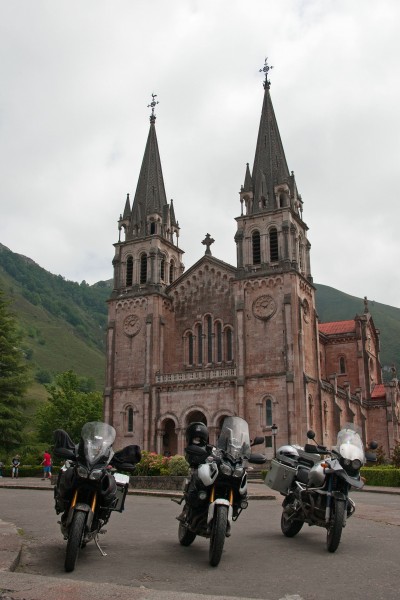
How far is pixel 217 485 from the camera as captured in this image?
8.95 metres

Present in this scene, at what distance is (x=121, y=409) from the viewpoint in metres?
49.4

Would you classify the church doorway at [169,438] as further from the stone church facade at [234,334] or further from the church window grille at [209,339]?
the church window grille at [209,339]

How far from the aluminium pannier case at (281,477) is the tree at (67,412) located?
5434cm

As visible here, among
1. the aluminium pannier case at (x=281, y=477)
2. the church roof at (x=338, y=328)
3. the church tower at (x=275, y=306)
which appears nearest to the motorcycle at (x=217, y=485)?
the aluminium pannier case at (x=281, y=477)

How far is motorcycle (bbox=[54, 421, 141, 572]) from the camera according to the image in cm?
825

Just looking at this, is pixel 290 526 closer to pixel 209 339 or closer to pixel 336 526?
pixel 336 526

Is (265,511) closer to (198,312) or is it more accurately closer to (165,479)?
(165,479)

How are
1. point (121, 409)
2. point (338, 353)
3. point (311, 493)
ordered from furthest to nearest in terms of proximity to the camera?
point (338, 353) → point (121, 409) → point (311, 493)

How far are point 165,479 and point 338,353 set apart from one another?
37.2 m

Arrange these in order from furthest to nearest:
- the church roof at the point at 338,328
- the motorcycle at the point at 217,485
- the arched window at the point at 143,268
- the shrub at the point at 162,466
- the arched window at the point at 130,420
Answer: the church roof at the point at 338,328 → the arched window at the point at 143,268 → the arched window at the point at 130,420 → the shrub at the point at 162,466 → the motorcycle at the point at 217,485

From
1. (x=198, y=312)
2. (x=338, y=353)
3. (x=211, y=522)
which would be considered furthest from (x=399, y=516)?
(x=338, y=353)

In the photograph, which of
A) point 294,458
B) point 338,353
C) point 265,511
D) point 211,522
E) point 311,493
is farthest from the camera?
point 338,353

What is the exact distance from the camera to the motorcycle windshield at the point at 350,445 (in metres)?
9.90

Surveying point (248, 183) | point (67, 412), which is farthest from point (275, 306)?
point (67, 412)
